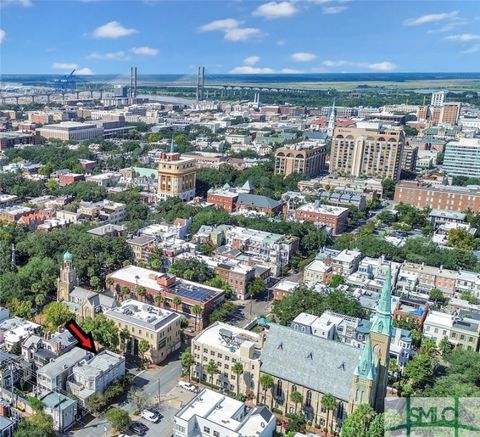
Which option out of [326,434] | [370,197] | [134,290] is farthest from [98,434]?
[370,197]

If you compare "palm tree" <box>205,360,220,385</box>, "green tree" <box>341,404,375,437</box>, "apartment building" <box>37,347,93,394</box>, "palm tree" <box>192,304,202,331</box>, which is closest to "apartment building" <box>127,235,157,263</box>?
"palm tree" <box>192,304,202,331</box>

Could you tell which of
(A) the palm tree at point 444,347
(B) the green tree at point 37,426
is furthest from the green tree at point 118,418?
(A) the palm tree at point 444,347

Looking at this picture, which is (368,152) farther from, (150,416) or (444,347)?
(150,416)

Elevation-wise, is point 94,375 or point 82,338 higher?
point 82,338

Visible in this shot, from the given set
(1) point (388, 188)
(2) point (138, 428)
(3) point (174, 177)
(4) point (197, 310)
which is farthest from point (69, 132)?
(2) point (138, 428)

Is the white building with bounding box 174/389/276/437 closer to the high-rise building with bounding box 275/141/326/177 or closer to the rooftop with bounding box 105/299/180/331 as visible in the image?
the rooftop with bounding box 105/299/180/331

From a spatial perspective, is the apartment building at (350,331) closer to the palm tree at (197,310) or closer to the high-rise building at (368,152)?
the palm tree at (197,310)

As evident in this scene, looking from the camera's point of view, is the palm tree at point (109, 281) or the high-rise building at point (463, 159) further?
the high-rise building at point (463, 159)
